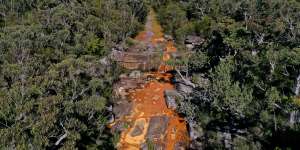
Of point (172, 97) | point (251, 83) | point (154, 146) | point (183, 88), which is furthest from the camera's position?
point (183, 88)

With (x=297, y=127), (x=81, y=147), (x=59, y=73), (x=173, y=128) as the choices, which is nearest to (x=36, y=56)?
(x=59, y=73)

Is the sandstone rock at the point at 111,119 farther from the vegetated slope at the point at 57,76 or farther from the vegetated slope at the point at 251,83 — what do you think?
the vegetated slope at the point at 251,83

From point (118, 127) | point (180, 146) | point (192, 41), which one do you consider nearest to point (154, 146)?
point (180, 146)

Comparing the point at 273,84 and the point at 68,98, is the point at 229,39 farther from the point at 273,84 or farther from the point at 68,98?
the point at 68,98

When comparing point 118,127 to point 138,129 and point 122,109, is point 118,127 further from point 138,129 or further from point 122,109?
point 122,109

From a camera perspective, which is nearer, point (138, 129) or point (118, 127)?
point (138, 129)

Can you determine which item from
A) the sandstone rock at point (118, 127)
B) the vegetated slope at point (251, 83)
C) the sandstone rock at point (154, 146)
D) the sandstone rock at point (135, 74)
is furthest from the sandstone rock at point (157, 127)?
the sandstone rock at point (135, 74)
